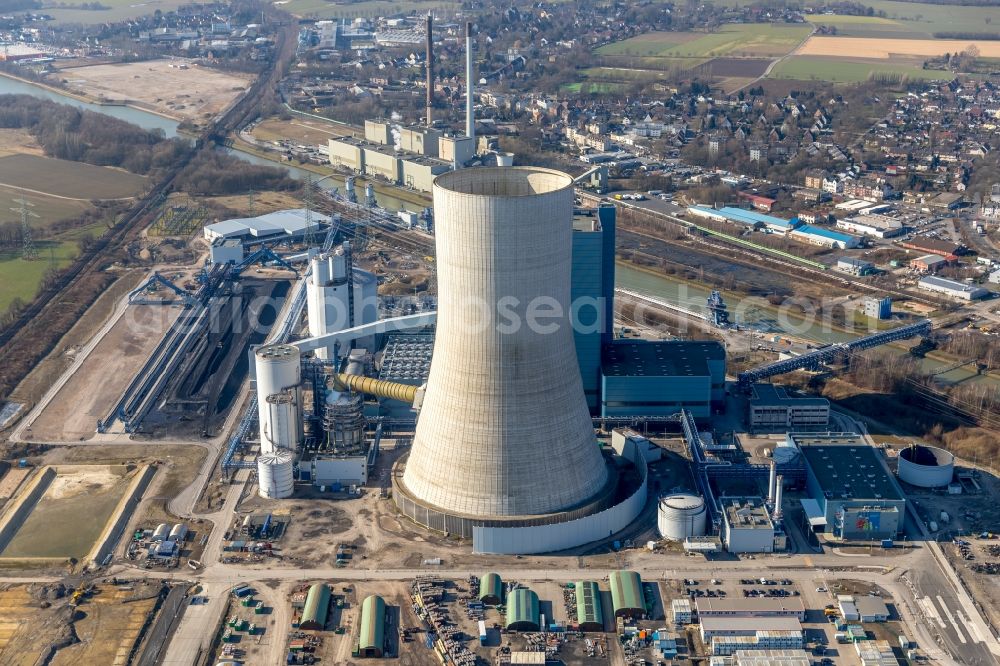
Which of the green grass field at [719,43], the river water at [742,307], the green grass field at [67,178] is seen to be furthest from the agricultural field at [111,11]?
the river water at [742,307]

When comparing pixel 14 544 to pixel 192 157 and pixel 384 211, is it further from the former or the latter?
pixel 192 157

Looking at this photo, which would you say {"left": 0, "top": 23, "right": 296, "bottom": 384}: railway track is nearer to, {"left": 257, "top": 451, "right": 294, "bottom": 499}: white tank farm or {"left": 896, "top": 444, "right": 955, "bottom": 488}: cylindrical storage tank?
{"left": 257, "top": 451, "right": 294, "bottom": 499}: white tank farm

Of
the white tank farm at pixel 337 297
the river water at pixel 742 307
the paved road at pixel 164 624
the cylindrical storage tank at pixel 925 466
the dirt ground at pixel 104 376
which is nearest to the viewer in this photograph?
the paved road at pixel 164 624

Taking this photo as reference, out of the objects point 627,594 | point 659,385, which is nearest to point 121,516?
point 627,594

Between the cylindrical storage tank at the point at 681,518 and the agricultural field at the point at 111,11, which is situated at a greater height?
the agricultural field at the point at 111,11

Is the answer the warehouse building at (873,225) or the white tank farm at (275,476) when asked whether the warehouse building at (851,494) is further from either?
the warehouse building at (873,225)

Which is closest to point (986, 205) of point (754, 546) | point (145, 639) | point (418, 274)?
point (418, 274)

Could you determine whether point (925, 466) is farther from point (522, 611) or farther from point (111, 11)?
point (111, 11)
